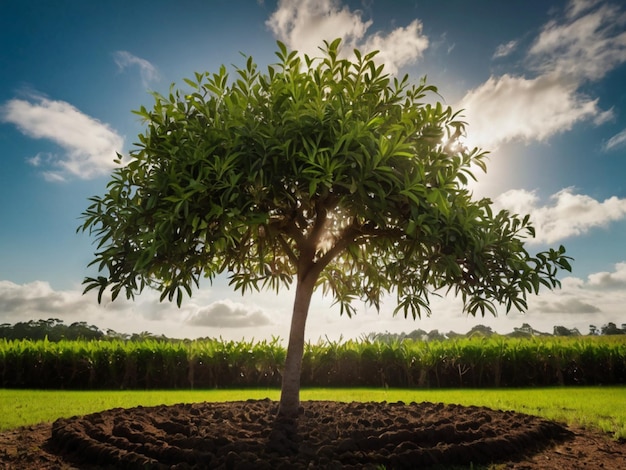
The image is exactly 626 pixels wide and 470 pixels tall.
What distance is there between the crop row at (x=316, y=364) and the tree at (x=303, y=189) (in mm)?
10648

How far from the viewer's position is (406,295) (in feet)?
29.1

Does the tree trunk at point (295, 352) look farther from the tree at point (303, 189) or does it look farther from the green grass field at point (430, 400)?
the green grass field at point (430, 400)

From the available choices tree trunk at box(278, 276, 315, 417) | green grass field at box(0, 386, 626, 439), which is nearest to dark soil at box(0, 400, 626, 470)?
tree trunk at box(278, 276, 315, 417)

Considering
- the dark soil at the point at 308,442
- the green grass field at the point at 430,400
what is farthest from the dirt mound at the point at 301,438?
the green grass field at the point at 430,400

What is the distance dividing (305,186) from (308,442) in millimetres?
3324

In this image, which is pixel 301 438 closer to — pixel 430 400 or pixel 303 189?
pixel 303 189

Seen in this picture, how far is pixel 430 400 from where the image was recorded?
13.7 meters

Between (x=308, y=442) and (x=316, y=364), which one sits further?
(x=316, y=364)

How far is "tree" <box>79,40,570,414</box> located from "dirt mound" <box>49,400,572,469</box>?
120 cm

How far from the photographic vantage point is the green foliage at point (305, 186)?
20.3 feet

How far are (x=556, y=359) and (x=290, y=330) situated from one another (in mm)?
14258

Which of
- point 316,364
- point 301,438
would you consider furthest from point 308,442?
point 316,364

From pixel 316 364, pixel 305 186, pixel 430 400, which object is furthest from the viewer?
pixel 316 364

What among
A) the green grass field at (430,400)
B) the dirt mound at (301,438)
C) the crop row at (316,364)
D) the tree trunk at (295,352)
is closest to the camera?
the dirt mound at (301,438)
